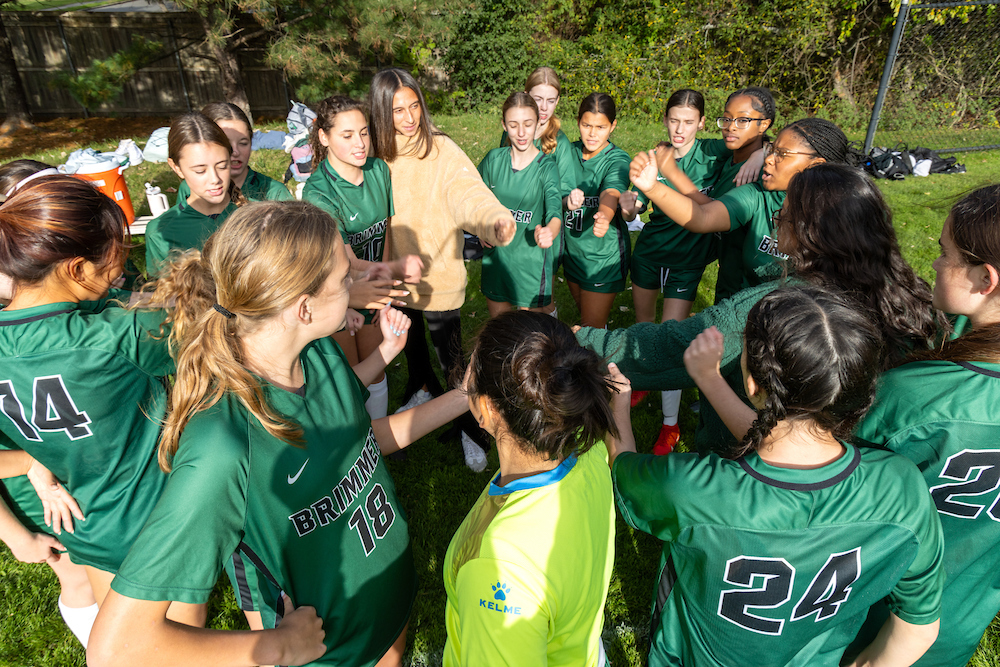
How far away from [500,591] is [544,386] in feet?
1.61

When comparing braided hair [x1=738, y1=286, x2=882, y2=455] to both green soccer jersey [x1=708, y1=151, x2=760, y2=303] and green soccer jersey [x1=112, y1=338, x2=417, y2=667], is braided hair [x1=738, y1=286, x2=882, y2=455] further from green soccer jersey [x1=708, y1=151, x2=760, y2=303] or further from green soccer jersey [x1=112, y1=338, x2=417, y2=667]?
green soccer jersey [x1=708, y1=151, x2=760, y2=303]

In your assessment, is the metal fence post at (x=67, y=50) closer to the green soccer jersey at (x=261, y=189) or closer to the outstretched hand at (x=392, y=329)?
the green soccer jersey at (x=261, y=189)

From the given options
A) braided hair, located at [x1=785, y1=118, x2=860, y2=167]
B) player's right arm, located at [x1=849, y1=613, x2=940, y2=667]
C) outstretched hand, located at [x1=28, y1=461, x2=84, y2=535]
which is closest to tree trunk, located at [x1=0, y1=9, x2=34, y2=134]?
outstretched hand, located at [x1=28, y1=461, x2=84, y2=535]

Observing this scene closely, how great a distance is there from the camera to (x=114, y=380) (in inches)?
79.9

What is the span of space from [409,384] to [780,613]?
3181 millimetres

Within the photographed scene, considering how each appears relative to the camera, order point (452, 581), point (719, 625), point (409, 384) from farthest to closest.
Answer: point (409, 384), point (719, 625), point (452, 581)

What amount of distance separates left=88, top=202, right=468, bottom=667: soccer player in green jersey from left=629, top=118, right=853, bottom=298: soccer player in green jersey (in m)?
1.82

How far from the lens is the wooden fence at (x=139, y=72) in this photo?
16547 millimetres

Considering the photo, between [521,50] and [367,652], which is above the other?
[521,50]

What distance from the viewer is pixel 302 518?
1.69 metres

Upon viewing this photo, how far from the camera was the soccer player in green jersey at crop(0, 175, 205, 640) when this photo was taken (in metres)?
1.92

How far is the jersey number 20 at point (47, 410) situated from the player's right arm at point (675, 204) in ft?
8.32

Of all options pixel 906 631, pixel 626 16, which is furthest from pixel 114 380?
pixel 626 16

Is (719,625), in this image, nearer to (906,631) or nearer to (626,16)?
(906,631)
